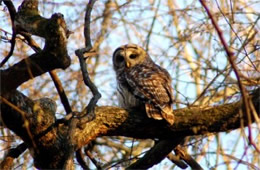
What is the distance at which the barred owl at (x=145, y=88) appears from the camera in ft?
14.6

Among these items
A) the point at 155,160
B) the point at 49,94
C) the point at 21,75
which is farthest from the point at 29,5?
the point at 49,94

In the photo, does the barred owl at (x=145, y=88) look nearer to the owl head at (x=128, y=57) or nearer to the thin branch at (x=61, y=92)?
the owl head at (x=128, y=57)

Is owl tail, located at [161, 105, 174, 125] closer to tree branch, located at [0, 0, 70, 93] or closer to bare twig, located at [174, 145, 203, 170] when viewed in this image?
bare twig, located at [174, 145, 203, 170]

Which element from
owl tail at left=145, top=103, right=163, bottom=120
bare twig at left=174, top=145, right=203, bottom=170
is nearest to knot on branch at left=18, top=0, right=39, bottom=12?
owl tail at left=145, top=103, right=163, bottom=120

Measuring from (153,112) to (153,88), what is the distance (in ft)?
2.34

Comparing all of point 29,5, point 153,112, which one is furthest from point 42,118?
point 153,112

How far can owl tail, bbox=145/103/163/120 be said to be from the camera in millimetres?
4211

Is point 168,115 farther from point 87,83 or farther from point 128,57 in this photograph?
point 128,57

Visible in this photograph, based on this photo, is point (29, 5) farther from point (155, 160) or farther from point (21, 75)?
point (155, 160)

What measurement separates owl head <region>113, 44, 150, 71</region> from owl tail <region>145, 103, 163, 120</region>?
1.57 meters

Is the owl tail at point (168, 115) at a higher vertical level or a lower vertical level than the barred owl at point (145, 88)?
lower

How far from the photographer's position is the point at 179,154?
14.6ft

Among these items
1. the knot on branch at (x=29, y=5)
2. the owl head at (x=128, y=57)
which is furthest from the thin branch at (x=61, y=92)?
the owl head at (x=128, y=57)

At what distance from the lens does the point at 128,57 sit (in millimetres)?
6320
